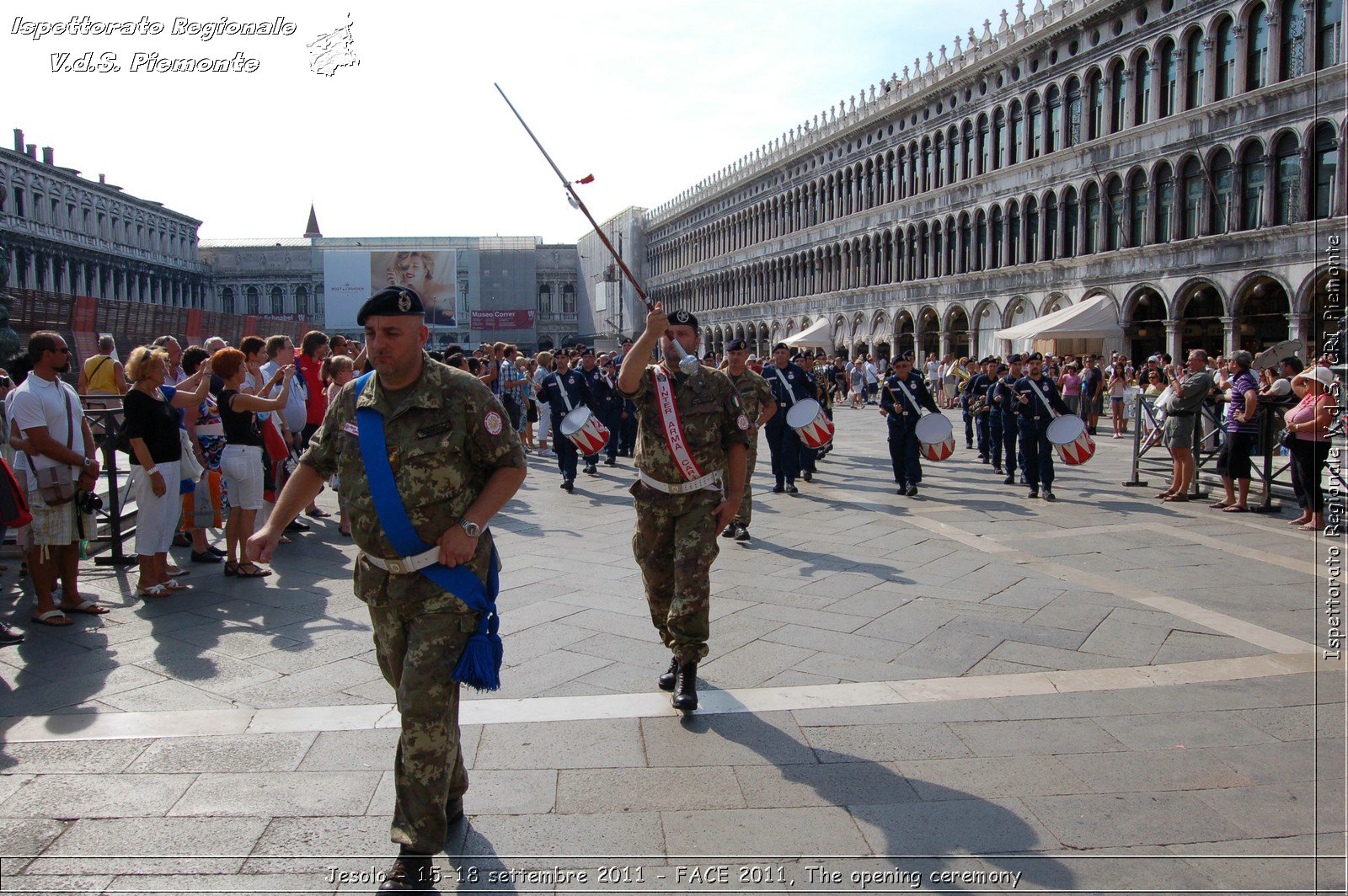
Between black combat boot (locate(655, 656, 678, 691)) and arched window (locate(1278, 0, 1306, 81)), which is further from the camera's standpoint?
arched window (locate(1278, 0, 1306, 81))

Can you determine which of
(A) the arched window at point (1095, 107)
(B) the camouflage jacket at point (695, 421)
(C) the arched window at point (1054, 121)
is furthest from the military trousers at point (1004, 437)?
(C) the arched window at point (1054, 121)

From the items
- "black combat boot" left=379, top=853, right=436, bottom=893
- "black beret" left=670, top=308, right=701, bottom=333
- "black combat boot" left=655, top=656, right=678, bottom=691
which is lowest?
"black combat boot" left=379, top=853, right=436, bottom=893

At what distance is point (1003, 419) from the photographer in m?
11.4

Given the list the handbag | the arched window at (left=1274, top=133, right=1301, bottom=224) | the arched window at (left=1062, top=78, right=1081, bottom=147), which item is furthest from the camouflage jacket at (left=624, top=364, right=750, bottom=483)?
the arched window at (left=1062, top=78, right=1081, bottom=147)

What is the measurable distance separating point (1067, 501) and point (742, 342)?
4746 mm

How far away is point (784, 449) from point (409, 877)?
8.36 metres

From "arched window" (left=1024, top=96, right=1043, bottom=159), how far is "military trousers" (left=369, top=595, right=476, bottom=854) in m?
33.8

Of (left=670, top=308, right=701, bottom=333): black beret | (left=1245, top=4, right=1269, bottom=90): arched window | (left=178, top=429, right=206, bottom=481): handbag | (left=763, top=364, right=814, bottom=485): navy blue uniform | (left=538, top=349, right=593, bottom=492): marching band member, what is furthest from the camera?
(left=1245, top=4, right=1269, bottom=90): arched window

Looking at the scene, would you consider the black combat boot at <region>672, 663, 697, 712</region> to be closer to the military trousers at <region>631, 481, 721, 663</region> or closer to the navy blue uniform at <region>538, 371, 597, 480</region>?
the military trousers at <region>631, 481, 721, 663</region>

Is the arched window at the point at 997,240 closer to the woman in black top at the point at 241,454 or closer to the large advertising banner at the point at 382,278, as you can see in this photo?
the woman in black top at the point at 241,454

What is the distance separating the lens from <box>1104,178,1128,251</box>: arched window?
28109 millimetres

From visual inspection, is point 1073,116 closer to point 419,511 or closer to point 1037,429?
point 1037,429

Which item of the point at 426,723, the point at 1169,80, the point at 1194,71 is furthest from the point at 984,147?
the point at 426,723

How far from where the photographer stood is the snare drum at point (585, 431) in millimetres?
9641
